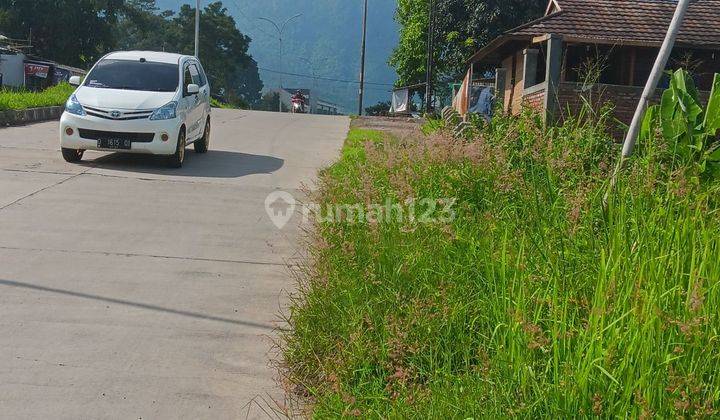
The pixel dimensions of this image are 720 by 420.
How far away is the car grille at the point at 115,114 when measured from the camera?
12828 millimetres

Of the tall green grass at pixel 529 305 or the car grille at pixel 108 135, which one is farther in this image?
the car grille at pixel 108 135

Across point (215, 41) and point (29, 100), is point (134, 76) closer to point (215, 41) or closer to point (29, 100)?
point (29, 100)

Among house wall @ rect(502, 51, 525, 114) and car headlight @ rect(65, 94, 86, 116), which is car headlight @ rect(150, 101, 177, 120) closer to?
car headlight @ rect(65, 94, 86, 116)

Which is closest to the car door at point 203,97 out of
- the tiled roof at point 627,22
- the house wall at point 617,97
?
the house wall at point 617,97

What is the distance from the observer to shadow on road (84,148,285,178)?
1300 cm

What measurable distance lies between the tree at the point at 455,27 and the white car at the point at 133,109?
32.8 metres

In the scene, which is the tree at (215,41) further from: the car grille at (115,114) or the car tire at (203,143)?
the car grille at (115,114)

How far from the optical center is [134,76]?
46.1 ft

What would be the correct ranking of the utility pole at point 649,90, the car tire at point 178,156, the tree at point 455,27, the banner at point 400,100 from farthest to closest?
the banner at point 400,100
the tree at point 455,27
the car tire at point 178,156
the utility pole at point 649,90

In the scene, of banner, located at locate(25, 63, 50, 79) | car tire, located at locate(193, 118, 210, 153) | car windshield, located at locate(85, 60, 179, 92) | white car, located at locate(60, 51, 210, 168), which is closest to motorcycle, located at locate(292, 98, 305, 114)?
banner, located at locate(25, 63, 50, 79)

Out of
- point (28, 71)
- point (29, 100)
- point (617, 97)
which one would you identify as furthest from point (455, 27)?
point (617, 97)

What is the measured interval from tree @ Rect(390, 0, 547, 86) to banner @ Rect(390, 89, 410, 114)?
10.5 ft

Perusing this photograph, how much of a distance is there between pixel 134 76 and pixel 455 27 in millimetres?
36403

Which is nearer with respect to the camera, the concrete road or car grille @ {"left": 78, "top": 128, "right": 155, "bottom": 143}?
the concrete road
